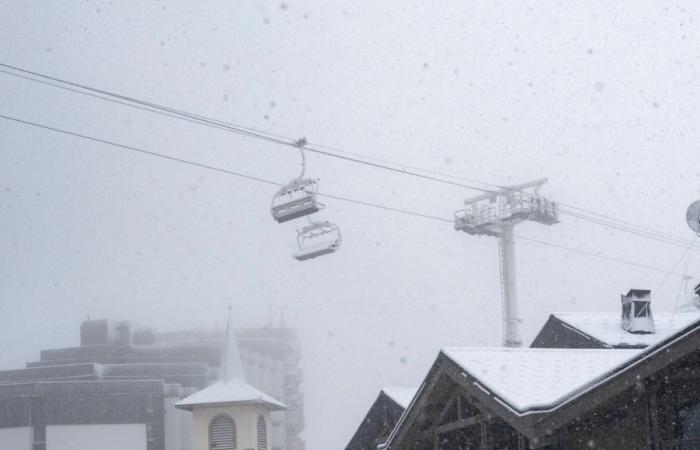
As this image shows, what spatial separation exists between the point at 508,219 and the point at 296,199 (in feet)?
52.4

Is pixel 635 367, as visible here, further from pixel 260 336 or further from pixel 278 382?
pixel 260 336

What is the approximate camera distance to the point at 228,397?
43.0m

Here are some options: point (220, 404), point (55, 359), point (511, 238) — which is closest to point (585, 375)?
point (511, 238)

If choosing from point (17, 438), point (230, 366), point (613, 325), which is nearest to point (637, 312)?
point (613, 325)

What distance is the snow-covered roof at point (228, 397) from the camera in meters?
42.2

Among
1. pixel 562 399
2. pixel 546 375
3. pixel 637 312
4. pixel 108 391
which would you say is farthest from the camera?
pixel 108 391

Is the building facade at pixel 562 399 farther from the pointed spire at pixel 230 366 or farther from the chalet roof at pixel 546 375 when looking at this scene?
the pointed spire at pixel 230 366

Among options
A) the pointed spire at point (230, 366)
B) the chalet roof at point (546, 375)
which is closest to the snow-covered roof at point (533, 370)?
the chalet roof at point (546, 375)

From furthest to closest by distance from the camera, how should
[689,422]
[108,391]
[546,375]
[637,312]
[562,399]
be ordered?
[108,391]
[637,312]
[546,375]
[562,399]
[689,422]

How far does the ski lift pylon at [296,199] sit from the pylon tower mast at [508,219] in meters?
13.9

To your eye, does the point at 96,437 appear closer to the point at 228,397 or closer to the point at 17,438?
the point at 17,438

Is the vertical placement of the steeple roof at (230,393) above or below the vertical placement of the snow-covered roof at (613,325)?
below

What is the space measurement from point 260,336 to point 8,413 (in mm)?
41482

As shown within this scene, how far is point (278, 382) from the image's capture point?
89.7 metres
